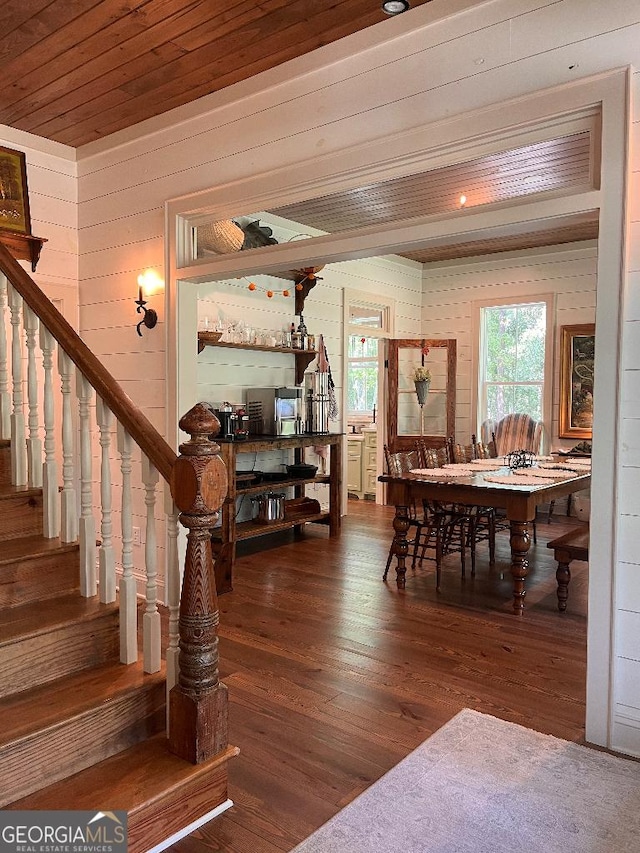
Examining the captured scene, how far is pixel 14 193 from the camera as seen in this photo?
14.9ft

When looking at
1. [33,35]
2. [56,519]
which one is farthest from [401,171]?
[56,519]

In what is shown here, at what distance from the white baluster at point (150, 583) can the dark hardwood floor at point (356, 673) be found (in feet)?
1.74

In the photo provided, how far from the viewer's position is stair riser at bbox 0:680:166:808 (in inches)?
75.6

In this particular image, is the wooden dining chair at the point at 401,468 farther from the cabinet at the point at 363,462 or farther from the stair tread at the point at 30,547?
the cabinet at the point at 363,462

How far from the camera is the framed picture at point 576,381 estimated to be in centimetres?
726

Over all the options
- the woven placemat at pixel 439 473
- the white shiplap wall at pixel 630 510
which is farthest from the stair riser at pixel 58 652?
the woven placemat at pixel 439 473

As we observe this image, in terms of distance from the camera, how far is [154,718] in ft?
7.50

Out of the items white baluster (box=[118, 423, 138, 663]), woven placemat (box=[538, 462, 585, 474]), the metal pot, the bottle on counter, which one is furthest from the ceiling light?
the metal pot

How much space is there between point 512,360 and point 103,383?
21.1 feet

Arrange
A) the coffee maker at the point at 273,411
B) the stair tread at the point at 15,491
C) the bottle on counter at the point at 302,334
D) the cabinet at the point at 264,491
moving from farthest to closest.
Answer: the bottle on counter at the point at 302,334 < the coffee maker at the point at 273,411 < the cabinet at the point at 264,491 < the stair tread at the point at 15,491

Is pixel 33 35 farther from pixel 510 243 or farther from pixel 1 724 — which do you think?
pixel 510 243

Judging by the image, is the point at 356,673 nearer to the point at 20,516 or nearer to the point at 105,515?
the point at 105,515

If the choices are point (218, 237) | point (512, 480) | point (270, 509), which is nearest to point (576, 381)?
point (512, 480)

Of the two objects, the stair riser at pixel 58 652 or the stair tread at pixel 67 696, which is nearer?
the stair tread at pixel 67 696
